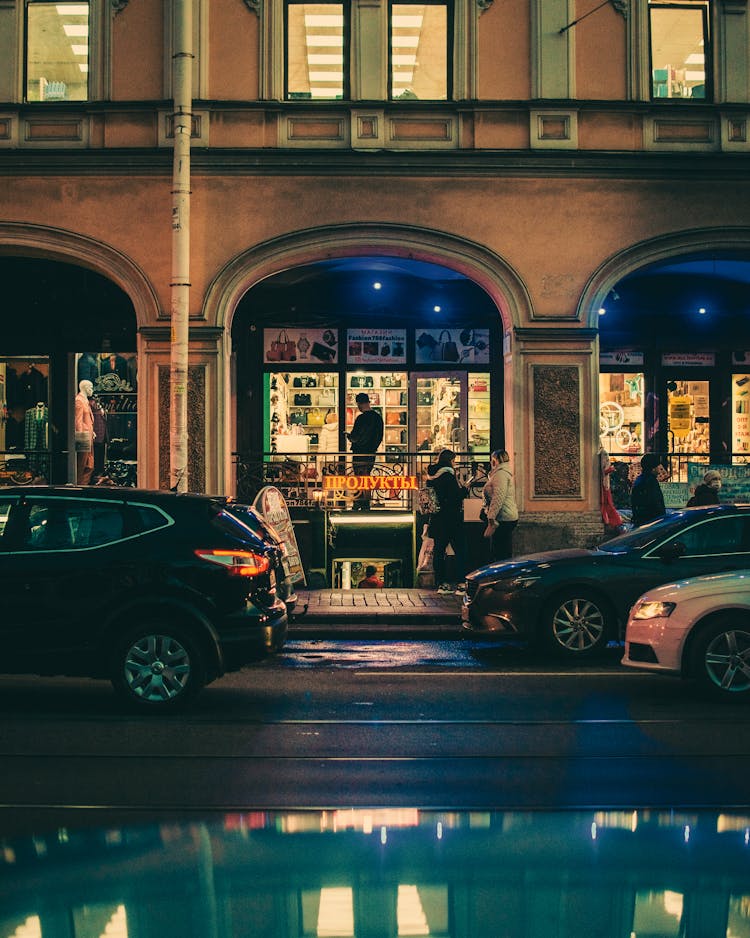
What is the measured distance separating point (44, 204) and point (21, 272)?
2.46 metres

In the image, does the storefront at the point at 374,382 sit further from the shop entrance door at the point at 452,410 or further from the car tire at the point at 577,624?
the car tire at the point at 577,624

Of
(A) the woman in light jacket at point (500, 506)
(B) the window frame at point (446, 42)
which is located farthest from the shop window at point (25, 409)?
(A) the woman in light jacket at point (500, 506)

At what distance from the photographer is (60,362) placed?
62.6ft

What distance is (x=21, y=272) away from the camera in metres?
18.6

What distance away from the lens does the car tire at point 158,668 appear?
848cm

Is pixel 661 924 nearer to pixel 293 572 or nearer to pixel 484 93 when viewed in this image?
pixel 293 572

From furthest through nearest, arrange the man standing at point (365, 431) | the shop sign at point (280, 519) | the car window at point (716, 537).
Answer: the man standing at point (365, 431) < the shop sign at point (280, 519) < the car window at point (716, 537)

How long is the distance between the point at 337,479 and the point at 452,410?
3342 millimetres

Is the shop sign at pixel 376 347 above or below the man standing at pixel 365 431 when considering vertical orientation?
above

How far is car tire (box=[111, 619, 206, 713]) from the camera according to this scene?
27.8ft

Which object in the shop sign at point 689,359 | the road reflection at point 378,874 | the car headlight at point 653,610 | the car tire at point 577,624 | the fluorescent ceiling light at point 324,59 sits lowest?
the road reflection at point 378,874

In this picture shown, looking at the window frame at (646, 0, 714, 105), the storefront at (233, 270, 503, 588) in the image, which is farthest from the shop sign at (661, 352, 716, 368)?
the window frame at (646, 0, 714, 105)

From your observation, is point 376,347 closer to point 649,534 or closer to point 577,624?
point 649,534

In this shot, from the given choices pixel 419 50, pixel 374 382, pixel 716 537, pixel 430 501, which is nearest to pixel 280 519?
pixel 430 501
